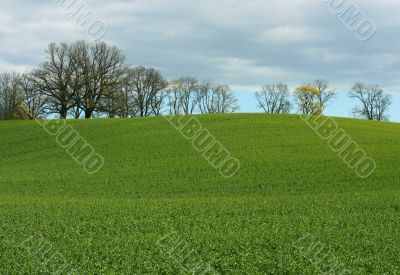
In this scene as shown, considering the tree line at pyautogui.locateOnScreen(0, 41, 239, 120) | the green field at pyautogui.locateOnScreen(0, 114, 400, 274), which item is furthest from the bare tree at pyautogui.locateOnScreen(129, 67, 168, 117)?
the green field at pyautogui.locateOnScreen(0, 114, 400, 274)

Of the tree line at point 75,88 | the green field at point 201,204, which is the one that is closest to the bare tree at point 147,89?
the tree line at point 75,88

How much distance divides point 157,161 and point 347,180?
578 inches

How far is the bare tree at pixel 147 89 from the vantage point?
314 ft

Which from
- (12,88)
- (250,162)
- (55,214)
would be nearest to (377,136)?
(250,162)

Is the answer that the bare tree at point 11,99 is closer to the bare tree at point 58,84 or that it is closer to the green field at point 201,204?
the bare tree at point 58,84

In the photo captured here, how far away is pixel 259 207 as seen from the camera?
21359 millimetres

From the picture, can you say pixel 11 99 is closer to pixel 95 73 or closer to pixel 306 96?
pixel 95 73

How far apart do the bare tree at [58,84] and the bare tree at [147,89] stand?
15681mm

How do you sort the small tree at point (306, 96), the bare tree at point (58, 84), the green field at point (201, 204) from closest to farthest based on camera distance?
the green field at point (201, 204)
the bare tree at point (58, 84)
the small tree at point (306, 96)

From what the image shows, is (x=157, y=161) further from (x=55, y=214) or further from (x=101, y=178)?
(x=55, y=214)

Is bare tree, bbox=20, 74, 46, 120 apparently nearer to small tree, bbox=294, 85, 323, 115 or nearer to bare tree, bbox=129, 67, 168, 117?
bare tree, bbox=129, 67, 168, 117

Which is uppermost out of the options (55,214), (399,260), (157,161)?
(157,161)

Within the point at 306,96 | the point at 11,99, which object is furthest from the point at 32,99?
the point at 306,96

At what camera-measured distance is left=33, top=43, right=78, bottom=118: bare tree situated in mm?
77312
